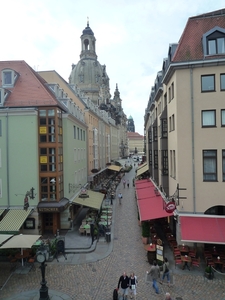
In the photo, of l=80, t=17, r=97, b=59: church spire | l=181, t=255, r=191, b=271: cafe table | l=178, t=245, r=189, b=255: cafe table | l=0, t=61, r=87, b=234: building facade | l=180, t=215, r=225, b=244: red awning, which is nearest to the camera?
l=180, t=215, r=225, b=244: red awning

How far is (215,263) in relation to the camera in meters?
16.2

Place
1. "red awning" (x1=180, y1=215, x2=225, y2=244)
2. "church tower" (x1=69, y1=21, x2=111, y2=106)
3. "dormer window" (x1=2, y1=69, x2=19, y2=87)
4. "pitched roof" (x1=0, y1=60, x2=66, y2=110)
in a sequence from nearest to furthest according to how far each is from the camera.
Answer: "red awning" (x1=180, y1=215, x2=225, y2=244)
"pitched roof" (x1=0, y1=60, x2=66, y2=110)
"dormer window" (x1=2, y1=69, x2=19, y2=87)
"church tower" (x1=69, y1=21, x2=111, y2=106)

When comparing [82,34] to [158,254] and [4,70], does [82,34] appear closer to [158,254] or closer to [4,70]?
[4,70]

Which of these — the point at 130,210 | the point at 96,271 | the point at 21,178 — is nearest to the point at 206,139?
the point at 96,271

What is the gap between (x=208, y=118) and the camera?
17969mm

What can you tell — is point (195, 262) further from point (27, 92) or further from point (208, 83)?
point (27, 92)

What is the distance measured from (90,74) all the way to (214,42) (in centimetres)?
8240

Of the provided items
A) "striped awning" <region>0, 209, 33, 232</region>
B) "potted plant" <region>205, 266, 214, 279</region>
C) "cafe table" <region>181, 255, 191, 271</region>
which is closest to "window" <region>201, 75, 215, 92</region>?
"cafe table" <region>181, 255, 191, 271</region>

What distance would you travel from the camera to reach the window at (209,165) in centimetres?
1791

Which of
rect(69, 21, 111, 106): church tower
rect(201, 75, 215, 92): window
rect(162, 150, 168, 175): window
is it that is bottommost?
rect(162, 150, 168, 175): window

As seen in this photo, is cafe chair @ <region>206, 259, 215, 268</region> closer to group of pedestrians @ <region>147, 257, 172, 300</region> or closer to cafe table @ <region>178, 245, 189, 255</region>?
cafe table @ <region>178, 245, 189, 255</region>

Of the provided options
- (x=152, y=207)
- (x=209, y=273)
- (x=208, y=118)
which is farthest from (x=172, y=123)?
(x=209, y=273)

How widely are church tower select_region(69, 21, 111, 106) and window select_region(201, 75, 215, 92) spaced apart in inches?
2831

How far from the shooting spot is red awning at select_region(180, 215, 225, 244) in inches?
633
